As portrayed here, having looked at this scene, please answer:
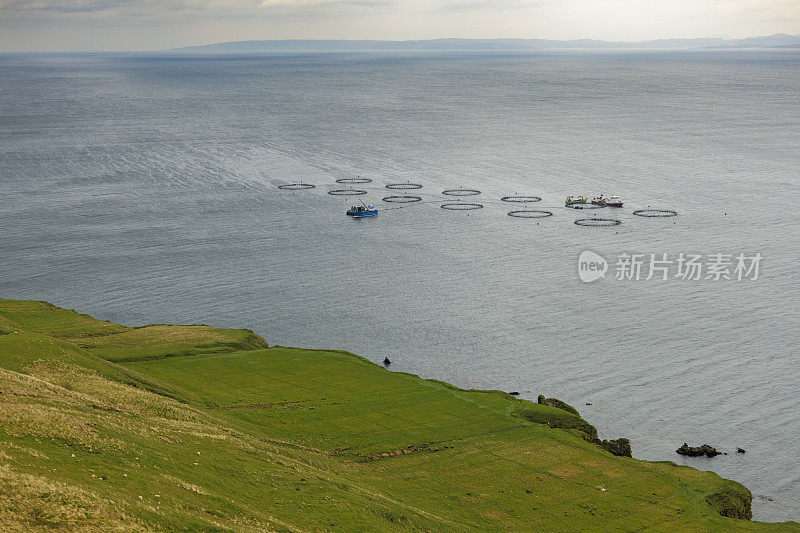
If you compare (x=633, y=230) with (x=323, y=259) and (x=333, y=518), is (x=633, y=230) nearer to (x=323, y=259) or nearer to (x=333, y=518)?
(x=323, y=259)

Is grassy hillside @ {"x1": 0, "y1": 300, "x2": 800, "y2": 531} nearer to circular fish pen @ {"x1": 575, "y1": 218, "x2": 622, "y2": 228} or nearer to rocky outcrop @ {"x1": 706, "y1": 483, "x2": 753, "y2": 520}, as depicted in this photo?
rocky outcrop @ {"x1": 706, "y1": 483, "x2": 753, "y2": 520}

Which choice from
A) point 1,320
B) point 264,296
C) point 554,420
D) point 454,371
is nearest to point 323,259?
point 264,296

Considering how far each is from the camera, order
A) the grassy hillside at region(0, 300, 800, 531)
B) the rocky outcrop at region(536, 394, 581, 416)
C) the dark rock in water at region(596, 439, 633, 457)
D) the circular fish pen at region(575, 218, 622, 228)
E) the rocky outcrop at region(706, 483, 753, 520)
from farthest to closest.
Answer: the circular fish pen at region(575, 218, 622, 228) → the rocky outcrop at region(536, 394, 581, 416) → the dark rock in water at region(596, 439, 633, 457) → the rocky outcrop at region(706, 483, 753, 520) → the grassy hillside at region(0, 300, 800, 531)

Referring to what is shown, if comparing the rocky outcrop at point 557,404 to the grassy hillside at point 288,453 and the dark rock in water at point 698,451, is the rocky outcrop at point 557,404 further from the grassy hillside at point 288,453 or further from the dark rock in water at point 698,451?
the dark rock in water at point 698,451

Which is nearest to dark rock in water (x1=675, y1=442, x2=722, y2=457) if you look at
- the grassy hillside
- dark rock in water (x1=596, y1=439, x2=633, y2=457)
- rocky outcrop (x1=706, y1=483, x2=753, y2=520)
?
dark rock in water (x1=596, y1=439, x2=633, y2=457)

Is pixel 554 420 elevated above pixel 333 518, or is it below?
below

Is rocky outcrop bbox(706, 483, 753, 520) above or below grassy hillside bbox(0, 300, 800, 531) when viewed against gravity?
below
